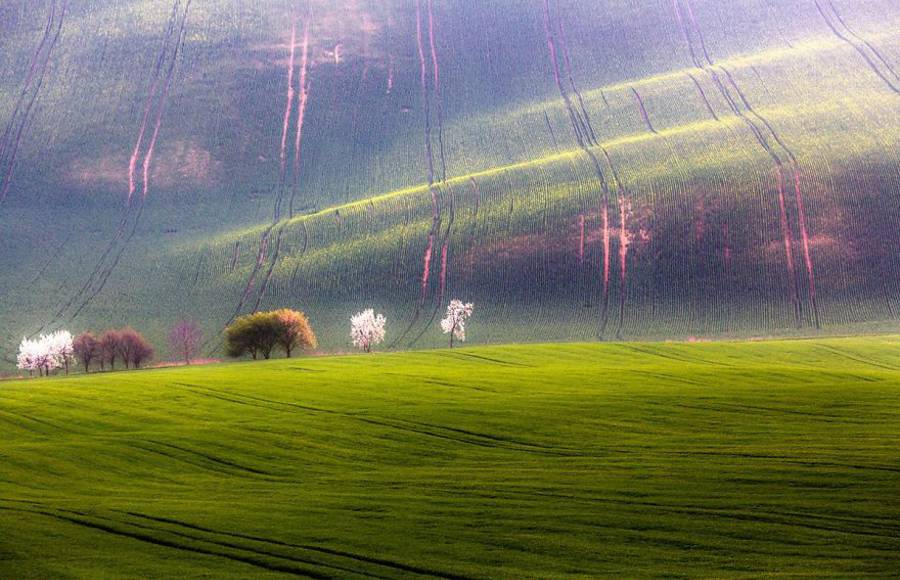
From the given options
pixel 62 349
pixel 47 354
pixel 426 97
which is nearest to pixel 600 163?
pixel 426 97

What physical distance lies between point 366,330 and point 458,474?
1579 inches

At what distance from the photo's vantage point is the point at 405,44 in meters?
109

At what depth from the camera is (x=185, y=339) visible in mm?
63938

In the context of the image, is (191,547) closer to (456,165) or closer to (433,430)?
(433,430)

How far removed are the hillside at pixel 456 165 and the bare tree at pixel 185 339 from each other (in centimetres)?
142

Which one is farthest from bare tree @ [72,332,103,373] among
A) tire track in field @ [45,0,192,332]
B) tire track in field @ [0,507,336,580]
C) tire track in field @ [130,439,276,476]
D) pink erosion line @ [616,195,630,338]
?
tire track in field @ [0,507,336,580]

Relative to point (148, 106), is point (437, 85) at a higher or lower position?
higher

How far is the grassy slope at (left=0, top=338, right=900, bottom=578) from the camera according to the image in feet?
54.2

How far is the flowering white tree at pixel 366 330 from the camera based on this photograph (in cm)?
Result: 6194

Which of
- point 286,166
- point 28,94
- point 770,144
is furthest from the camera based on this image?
point 28,94

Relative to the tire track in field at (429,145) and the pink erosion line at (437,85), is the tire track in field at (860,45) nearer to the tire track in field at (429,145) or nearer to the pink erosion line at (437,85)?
the pink erosion line at (437,85)

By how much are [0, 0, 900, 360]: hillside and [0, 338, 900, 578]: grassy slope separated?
3043cm

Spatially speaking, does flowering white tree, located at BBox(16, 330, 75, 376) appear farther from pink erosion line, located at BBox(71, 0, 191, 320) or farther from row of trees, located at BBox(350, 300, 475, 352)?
row of trees, located at BBox(350, 300, 475, 352)

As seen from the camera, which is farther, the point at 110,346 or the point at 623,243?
the point at 623,243
